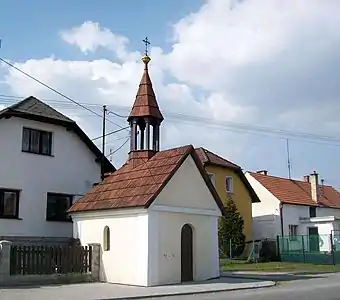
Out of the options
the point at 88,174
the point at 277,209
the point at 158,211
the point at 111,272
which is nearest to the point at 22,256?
the point at 111,272

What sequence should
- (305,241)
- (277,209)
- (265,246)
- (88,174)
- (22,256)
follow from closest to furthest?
(22,256) → (88,174) → (305,241) → (265,246) → (277,209)

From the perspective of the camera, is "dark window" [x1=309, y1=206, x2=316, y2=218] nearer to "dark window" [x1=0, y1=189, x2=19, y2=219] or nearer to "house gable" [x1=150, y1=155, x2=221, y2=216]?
"house gable" [x1=150, y1=155, x2=221, y2=216]

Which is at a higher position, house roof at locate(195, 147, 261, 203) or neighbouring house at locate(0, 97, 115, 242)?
house roof at locate(195, 147, 261, 203)

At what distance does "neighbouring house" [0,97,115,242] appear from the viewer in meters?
26.1

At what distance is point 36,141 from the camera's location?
2764cm

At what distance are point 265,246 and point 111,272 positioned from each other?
2274cm

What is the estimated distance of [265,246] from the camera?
42.8m

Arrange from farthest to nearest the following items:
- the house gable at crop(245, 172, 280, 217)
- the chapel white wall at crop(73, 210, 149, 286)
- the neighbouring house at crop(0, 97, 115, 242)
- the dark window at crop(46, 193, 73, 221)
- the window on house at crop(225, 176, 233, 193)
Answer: the house gable at crop(245, 172, 280, 217)
the window on house at crop(225, 176, 233, 193)
the dark window at crop(46, 193, 73, 221)
the neighbouring house at crop(0, 97, 115, 242)
the chapel white wall at crop(73, 210, 149, 286)

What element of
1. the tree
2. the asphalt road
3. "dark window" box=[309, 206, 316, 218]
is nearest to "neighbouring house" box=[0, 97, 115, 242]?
the asphalt road

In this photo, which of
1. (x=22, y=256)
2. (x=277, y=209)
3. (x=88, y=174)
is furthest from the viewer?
(x=277, y=209)

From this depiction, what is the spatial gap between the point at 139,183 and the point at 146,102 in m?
5.39

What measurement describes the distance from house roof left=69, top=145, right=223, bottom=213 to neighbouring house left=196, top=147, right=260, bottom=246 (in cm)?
1749

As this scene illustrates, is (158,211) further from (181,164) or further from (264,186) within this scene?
(264,186)

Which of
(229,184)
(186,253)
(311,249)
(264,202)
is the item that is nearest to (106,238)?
(186,253)
